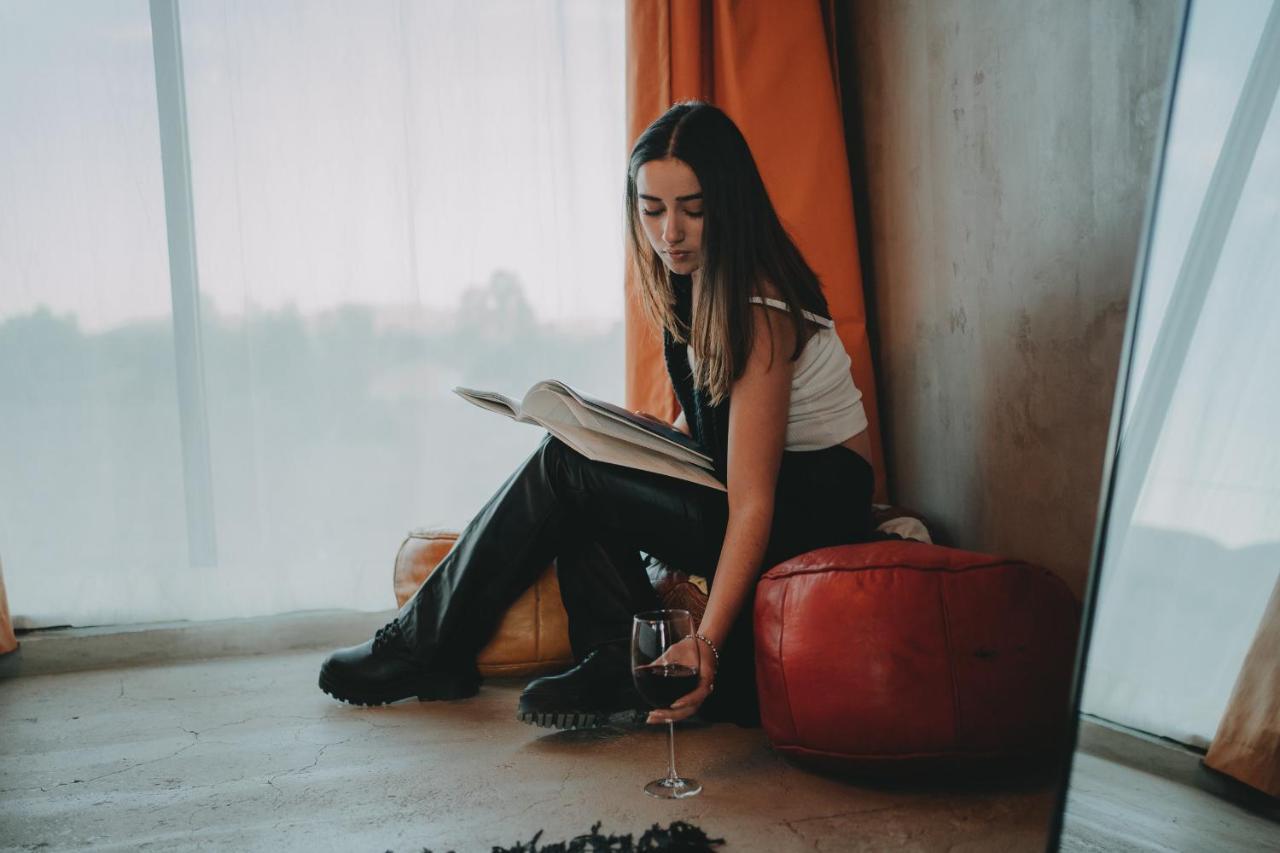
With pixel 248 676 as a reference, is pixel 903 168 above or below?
above

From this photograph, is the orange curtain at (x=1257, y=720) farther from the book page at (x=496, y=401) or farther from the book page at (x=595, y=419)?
the book page at (x=496, y=401)

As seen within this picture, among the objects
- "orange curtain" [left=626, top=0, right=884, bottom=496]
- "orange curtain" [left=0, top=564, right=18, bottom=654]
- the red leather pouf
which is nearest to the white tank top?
the red leather pouf

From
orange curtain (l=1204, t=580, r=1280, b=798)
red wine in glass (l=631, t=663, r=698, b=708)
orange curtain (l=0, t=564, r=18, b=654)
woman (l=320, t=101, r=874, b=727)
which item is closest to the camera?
orange curtain (l=1204, t=580, r=1280, b=798)

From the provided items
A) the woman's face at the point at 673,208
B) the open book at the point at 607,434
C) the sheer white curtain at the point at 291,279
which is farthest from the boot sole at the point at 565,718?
the sheer white curtain at the point at 291,279

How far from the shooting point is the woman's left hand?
44.2 inches

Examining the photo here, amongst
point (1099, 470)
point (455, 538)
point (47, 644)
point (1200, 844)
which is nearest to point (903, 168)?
point (1099, 470)

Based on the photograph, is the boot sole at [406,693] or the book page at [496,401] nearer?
the book page at [496,401]

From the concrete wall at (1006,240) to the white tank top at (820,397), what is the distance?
1.11 feet

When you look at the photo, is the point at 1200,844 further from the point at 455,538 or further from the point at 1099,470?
the point at 455,538

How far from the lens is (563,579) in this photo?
166 cm

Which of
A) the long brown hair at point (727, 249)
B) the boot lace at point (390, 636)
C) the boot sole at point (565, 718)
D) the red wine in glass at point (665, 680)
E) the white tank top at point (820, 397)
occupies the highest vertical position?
the long brown hair at point (727, 249)

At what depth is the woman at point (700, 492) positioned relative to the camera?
141cm

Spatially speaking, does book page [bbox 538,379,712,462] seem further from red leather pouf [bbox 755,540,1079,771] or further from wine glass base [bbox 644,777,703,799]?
wine glass base [bbox 644,777,703,799]

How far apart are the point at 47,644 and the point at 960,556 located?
1898 millimetres
